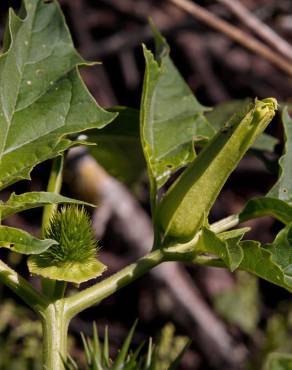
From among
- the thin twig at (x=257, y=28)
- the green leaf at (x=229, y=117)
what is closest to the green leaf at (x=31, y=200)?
the green leaf at (x=229, y=117)

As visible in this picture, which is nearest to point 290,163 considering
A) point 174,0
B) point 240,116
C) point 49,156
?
point 240,116

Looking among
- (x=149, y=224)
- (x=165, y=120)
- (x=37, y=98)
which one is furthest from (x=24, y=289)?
(x=149, y=224)

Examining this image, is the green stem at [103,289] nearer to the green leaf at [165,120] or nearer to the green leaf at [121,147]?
the green leaf at [165,120]

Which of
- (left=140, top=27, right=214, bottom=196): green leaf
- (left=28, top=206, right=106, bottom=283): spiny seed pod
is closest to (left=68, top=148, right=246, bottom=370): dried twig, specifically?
(left=140, top=27, right=214, bottom=196): green leaf

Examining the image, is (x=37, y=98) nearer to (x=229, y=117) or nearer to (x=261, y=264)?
(x=261, y=264)

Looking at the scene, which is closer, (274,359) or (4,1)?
(274,359)

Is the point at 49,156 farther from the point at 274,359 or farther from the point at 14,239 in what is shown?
the point at 274,359

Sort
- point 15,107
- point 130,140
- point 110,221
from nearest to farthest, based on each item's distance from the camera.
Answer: point 15,107 → point 130,140 → point 110,221
